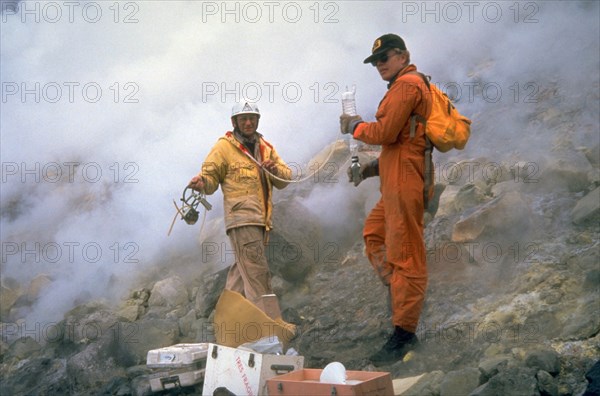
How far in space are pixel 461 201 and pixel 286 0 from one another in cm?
602

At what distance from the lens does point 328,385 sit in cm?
401

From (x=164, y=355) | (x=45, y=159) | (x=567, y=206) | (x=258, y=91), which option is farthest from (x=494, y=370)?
(x=45, y=159)

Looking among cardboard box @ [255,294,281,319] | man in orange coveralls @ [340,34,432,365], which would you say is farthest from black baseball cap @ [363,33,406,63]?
cardboard box @ [255,294,281,319]

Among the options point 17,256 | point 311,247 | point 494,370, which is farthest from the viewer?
point 17,256

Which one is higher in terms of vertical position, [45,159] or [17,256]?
[45,159]

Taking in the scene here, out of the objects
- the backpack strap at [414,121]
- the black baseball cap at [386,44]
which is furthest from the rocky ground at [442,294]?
the black baseball cap at [386,44]

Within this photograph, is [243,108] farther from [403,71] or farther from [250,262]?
[403,71]

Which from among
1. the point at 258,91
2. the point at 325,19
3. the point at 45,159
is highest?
the point at 325,19

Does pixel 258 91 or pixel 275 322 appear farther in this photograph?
pixel 258 91

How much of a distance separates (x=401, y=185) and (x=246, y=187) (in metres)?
1.81

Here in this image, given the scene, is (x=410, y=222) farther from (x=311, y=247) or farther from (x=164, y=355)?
(x=311, y=247)

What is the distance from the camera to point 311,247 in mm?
7594

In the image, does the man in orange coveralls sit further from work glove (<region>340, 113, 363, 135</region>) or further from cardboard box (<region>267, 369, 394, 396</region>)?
cardboard box (<region>267, 369, 394, 396</region>)

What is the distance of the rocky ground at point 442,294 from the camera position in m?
4.96
